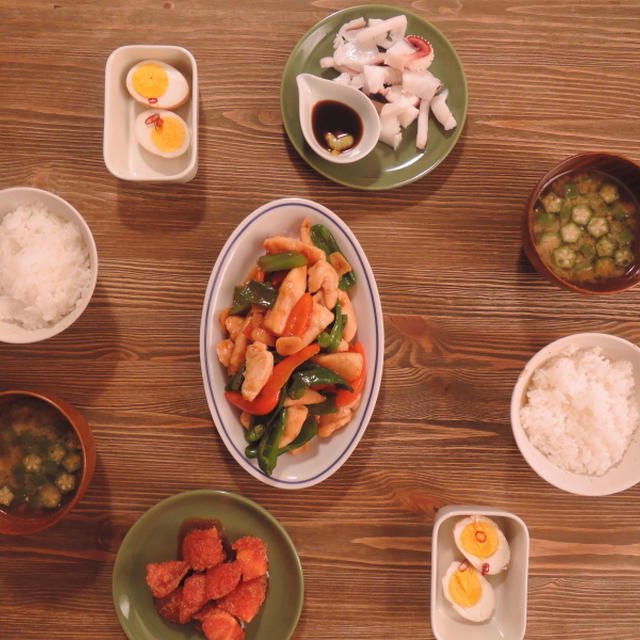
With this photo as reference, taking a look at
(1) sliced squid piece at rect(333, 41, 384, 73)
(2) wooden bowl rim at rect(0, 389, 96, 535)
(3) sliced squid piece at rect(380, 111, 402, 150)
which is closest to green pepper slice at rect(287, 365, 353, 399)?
(2) wooden bowl rim at rect(0, 389, 96, 535)

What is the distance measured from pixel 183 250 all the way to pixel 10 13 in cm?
109

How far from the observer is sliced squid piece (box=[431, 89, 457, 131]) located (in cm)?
209

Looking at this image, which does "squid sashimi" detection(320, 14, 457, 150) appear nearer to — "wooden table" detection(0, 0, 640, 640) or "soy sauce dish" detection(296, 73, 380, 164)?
"soy sauce dish" detection(296, 73, 380, 164)

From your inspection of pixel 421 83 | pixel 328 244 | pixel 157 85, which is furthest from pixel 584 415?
pixel 157 85

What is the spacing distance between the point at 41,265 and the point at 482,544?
1.75 m

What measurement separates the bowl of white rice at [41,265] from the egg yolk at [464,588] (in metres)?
1.55

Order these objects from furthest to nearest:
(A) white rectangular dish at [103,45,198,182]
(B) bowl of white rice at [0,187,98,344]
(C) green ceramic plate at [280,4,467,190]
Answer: (C) green ceramic plate at [280,4,467,190] → (A) white rectangular dish at [103,45,198,182] → (B) bowl of white rice at [0,187,98,344]

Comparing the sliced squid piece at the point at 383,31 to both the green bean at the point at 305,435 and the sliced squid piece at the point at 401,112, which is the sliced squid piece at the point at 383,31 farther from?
the green bean at the point at 305,435

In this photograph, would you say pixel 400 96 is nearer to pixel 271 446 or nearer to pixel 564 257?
pixel 564 257

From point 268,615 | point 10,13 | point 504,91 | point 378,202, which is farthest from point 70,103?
point 268,615

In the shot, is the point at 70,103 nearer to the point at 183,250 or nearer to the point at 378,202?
the point at 183,250

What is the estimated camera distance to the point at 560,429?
2047mm

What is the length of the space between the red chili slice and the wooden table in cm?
20

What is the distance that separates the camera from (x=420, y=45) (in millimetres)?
2061
